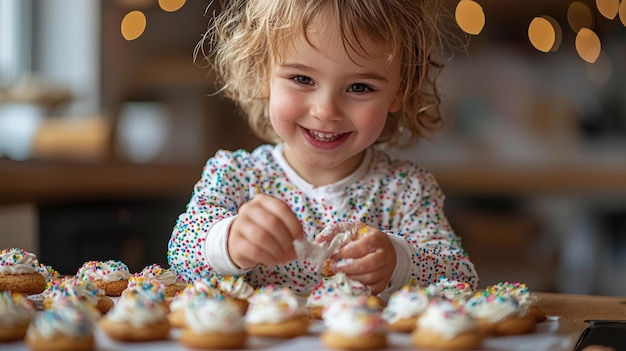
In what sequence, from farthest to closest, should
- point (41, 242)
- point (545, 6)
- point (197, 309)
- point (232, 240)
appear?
point (545, 6), point (41, 242), point (232, 240), point (197, 309)

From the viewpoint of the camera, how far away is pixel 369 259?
120 cm

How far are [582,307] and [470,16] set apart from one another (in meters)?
2.04

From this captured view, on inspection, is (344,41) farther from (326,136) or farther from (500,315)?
(500,315)

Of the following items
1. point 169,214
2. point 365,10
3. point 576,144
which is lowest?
point 169,214

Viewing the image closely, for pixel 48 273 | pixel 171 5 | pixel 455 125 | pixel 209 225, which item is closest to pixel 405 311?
pixel 209 225

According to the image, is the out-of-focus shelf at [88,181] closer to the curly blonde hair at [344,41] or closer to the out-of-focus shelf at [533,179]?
the out-of-focus shelf at [533,179]

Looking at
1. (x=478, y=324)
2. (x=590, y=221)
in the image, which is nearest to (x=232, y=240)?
(x=478, y=324)

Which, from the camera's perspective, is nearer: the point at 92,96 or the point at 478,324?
the point at 478,324

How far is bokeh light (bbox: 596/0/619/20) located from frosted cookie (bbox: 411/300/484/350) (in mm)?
2655

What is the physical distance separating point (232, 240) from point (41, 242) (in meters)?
1.75

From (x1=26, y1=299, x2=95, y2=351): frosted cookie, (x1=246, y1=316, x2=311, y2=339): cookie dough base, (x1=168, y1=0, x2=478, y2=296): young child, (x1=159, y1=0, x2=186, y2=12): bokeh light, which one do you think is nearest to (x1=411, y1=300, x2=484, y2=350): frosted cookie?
(x1=246, y1=316, x2=311, y2=339): cookie dough base

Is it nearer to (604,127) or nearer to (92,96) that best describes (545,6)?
(604,127)

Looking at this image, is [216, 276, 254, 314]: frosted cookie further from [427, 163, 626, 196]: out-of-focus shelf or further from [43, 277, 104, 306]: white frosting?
[427, 163, 626, 196]: out-of-focus shelf

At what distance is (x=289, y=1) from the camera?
54.1 inches
